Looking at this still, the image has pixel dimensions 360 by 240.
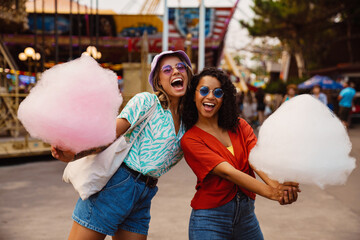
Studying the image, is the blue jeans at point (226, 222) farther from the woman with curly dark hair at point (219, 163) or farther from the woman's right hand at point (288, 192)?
the woman's right hand at point (288, 192)

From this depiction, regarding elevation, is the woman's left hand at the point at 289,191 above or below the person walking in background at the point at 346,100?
above

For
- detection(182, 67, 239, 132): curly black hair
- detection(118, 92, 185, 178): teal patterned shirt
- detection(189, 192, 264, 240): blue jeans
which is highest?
detection(182, 67, 239, 132): curly black hair

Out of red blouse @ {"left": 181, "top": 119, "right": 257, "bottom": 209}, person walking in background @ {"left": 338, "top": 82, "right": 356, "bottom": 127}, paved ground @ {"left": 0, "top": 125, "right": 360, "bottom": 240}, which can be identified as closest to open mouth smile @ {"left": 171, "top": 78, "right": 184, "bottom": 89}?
red blouse @ {"left": 181, "top": 119, "right": 257, "bottom": 209}

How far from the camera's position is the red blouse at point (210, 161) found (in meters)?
2.12

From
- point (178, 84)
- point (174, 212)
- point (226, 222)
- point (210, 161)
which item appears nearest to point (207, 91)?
point (178, 84)

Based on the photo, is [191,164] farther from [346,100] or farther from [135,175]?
[346,100]

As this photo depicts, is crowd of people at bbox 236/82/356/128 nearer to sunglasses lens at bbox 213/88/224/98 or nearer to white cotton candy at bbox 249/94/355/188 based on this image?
sunglasses lens at bbox 213/88/224/98

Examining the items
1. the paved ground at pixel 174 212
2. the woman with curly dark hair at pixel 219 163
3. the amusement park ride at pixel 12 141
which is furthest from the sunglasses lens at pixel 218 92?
the amusement park ride at pixel 12 141

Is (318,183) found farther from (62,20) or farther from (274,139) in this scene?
(62,20)

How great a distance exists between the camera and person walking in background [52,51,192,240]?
214cm

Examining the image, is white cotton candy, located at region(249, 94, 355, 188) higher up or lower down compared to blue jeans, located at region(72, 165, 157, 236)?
higher up

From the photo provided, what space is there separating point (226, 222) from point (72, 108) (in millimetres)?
931

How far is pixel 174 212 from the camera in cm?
487

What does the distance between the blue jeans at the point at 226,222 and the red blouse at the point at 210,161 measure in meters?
0.03
